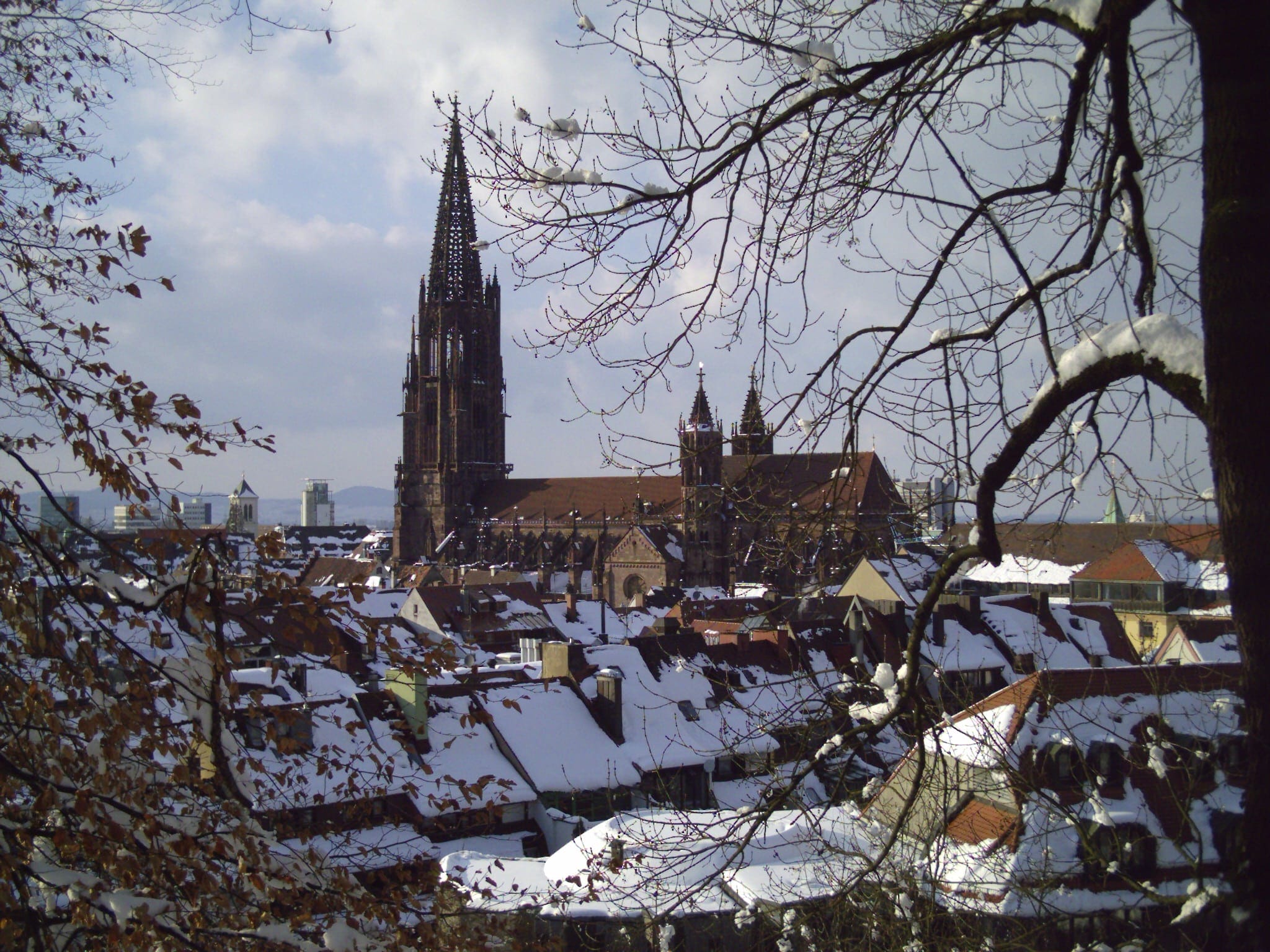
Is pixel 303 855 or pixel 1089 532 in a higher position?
pixel 1089 532

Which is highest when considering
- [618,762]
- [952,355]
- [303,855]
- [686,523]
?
[952,355]

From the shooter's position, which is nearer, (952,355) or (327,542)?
(952,355)

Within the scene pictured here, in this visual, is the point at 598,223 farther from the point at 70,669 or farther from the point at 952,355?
the point at 70,669

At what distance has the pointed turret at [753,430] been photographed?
16.8 feet

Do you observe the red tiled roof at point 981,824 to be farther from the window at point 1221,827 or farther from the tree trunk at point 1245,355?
the tree trunk at point 1245,355

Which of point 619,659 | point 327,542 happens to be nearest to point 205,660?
point 619,659

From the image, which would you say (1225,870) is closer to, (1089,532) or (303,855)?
(303,855)

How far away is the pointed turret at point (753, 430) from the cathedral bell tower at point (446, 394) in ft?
281

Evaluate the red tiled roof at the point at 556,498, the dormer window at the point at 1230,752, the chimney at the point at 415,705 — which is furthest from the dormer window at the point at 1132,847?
the red tiled roof at the point at 556,498

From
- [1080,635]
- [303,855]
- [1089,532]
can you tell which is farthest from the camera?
[1089,532]

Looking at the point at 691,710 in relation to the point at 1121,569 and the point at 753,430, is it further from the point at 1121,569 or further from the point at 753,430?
the point at 1121,569

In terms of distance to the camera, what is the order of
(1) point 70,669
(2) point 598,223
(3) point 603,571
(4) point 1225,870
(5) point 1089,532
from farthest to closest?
(3) point 603,571 < (5) point 1089,532 < (1) point 70,669 < (2) point 598,223 < (4) point 1225,870

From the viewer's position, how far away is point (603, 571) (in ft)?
244

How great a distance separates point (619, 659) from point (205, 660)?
2323 cm
